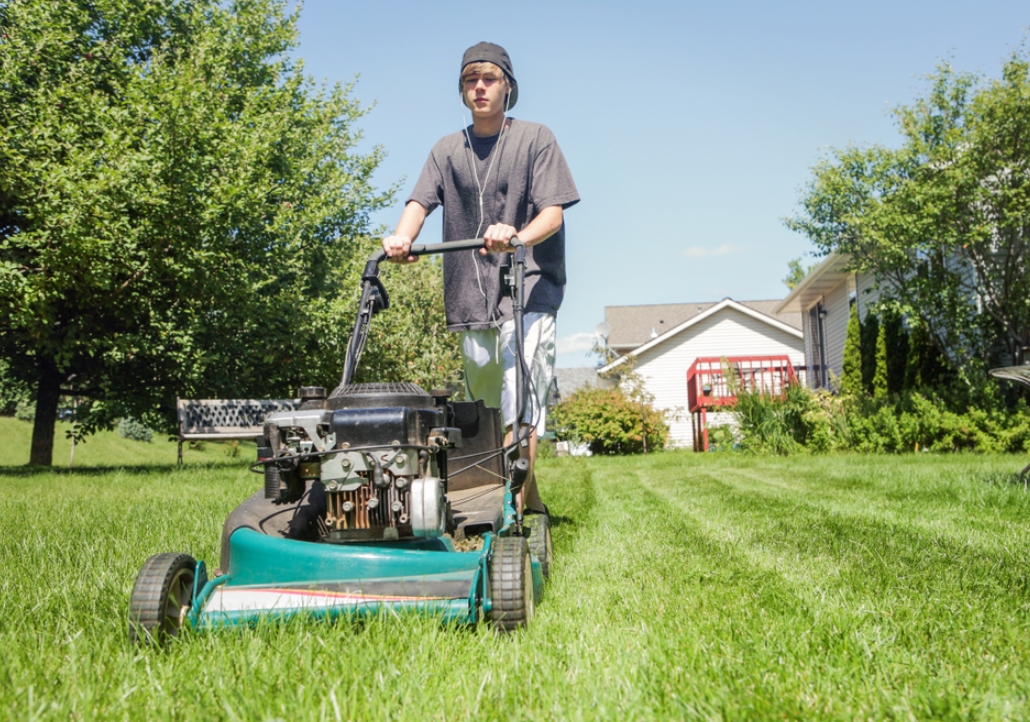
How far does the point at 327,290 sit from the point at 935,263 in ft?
39.2

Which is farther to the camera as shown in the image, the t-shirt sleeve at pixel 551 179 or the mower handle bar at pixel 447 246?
the t-shirt sleeve at pixel 551 179

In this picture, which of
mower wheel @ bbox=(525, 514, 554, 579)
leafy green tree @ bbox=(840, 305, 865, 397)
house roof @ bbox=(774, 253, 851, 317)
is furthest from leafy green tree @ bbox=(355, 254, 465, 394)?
mower wheel @ bbox=(525, 514, 554, 579)

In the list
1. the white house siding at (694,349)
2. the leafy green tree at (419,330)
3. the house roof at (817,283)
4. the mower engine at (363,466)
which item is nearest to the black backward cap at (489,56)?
the mower engine at (363,466)

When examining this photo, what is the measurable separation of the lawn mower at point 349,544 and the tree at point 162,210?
10.2 meters

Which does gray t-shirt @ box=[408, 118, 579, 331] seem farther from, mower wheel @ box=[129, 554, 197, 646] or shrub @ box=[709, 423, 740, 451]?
shrub @ box=[709, 423, 740, 451]

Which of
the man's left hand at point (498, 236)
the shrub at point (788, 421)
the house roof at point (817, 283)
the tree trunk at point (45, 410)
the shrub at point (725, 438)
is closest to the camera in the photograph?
the man's left hand at point (498, 236)

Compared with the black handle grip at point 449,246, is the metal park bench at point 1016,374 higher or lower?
lower

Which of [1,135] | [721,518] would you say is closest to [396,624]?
[721,518]

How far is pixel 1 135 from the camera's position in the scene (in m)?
12.1

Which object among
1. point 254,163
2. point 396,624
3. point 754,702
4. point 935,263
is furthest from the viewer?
point 254,163

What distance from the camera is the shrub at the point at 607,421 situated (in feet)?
70.8

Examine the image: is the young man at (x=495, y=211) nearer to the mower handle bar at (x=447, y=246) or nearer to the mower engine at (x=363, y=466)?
the mower handle bar at (x=447, y=246)

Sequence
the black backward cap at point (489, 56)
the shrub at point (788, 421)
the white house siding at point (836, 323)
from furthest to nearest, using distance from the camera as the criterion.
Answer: the white house siding at point (836, 323) → the shrub at point (788, 421) → the black backward cap at point (489, 56)

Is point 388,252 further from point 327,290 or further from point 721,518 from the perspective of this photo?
point 327,290
